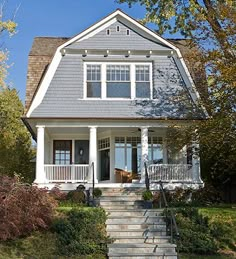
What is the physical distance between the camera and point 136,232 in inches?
544

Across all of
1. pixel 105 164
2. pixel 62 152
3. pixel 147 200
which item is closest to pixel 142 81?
pixel 105 164

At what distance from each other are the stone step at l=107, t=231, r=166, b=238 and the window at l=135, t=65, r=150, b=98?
8474 millimetres

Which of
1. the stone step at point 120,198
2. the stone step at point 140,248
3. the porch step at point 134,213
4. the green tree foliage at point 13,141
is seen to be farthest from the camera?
the green tree foliage at point 13,141

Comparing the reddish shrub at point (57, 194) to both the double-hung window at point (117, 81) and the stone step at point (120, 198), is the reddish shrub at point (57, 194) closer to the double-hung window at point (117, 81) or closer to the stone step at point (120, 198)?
the stone step at point (120, 198)

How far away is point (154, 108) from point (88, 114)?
2947mm

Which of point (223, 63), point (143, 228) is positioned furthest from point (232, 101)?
point (143, 228)

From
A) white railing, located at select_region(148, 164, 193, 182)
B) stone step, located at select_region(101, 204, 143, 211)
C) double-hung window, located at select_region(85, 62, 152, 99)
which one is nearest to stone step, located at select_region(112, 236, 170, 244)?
stone step, located at select_region(101, 204, 143, 211)

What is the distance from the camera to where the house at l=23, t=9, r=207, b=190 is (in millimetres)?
20016

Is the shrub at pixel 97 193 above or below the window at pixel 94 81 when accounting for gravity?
below

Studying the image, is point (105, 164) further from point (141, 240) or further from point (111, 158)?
point (141, 240)

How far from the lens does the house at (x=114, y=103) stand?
65.7 feet

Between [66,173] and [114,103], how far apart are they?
12.4 ft

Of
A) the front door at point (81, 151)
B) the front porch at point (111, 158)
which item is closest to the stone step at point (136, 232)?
the front porch at point (111, 158)

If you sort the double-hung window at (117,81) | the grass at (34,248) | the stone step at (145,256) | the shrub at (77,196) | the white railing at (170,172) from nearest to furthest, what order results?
the stone step at (145,256)
the grass at (34,248)
the shrub at (77,196)
the white railing at (170,172)
the double-hung window at (117,81)
